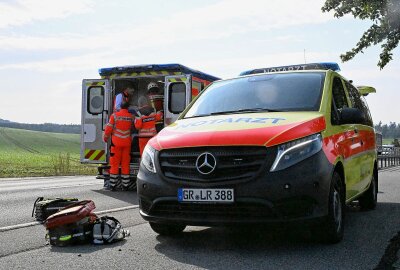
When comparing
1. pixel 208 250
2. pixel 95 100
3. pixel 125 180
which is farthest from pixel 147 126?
pixel 208 250

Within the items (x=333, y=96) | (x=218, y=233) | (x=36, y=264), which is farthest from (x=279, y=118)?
(x=36, y=264)

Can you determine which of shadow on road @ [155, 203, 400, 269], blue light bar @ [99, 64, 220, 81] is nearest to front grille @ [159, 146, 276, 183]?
shadow on road @ [155, 203, 400, 269]

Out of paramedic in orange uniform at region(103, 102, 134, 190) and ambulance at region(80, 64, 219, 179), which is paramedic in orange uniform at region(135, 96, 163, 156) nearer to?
paramedic in orange uniform at region(103, 102, 134, 190)

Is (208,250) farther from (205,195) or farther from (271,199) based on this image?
(271,199)

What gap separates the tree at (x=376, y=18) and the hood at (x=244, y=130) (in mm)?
15494

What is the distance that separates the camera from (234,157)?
191 inches

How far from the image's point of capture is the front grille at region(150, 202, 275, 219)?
4.80m

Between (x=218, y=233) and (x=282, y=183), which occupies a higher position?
(x=282, y=183)

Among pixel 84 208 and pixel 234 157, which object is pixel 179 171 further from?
pixel 84 208

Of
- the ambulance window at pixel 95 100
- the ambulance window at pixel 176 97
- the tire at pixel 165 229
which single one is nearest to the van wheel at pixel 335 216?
the tire at pixel 165 229

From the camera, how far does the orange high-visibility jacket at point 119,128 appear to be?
11297 mm

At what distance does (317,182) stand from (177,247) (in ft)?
4.90

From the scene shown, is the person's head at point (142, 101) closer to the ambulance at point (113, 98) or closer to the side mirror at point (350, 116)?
the ambulance at point (113, 98)

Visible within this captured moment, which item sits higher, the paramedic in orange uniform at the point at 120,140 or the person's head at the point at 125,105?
the person's head at the point at 125,105
